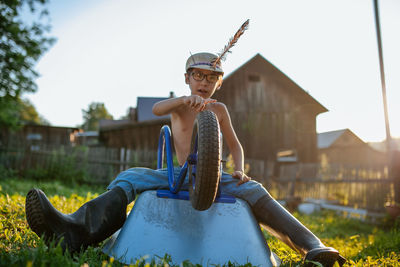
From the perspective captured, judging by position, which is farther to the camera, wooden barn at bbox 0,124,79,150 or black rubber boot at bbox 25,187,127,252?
wooden barn at bbox 0,124,79,150

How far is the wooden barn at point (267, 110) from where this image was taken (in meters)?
13.3

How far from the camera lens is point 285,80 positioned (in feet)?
45.4

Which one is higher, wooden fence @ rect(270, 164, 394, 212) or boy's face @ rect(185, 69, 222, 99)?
boy's face @ rect(185, 69, 222, 99)

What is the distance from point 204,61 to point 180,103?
0.38m

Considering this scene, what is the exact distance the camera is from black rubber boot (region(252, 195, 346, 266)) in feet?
5.03

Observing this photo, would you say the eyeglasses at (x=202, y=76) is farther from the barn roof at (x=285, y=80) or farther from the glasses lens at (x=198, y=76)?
the barn roof at (x=285, y=80)

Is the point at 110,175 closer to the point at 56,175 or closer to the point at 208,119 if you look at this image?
the point at 56,175

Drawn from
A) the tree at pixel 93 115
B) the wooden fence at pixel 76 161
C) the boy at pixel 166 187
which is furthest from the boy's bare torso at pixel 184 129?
the tree at pixel 93 115

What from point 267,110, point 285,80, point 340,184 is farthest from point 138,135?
point 340,184

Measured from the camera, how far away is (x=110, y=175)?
1037cm

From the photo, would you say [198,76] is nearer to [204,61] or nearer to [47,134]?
[204,61]

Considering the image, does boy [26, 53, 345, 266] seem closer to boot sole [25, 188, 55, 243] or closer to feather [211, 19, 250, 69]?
boot sole [25, 188, 55, 243]

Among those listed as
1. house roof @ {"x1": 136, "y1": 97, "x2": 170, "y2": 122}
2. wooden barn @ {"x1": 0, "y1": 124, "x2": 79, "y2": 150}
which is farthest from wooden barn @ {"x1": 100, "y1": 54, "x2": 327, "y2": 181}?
wooden barn @ {"x1": 0, "y1": 124, "x2": 79, "y2": 150}

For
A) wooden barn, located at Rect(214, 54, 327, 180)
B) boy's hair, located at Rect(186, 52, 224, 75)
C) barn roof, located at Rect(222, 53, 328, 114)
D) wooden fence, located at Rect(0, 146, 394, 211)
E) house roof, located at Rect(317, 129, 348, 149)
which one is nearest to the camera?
boy's hair, located at Rect(186, 52, 224, 75)
